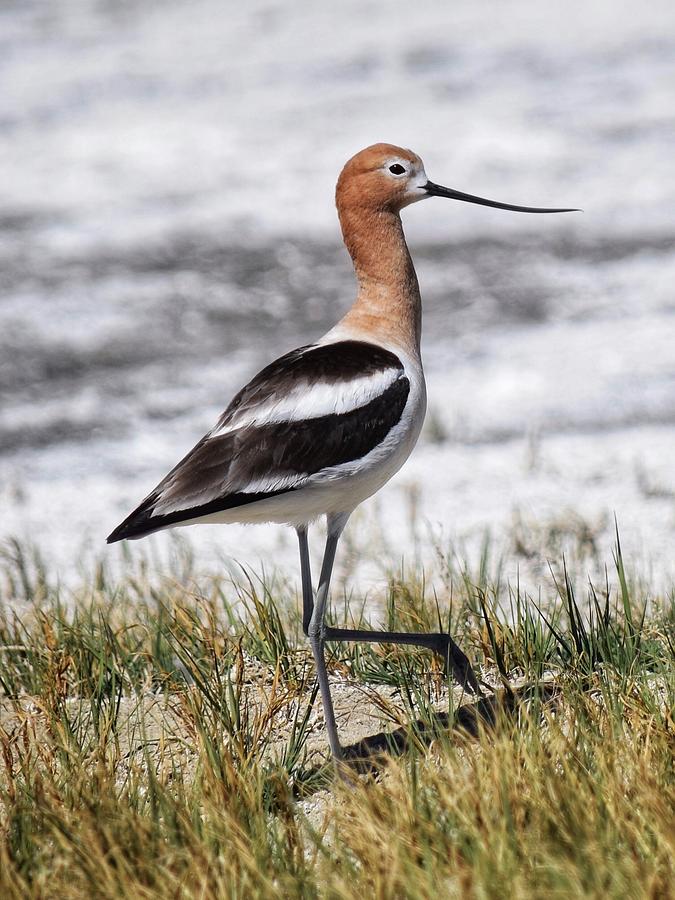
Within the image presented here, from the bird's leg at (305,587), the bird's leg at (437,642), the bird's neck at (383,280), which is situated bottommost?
the bird's leg at (437,642)

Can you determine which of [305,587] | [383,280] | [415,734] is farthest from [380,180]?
[415,734]

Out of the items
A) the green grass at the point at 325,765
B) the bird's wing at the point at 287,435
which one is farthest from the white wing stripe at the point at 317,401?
the green grass at the point at 325,765

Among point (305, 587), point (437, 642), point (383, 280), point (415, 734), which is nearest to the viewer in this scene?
point (415, 734)

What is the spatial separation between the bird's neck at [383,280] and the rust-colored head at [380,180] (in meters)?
0.03

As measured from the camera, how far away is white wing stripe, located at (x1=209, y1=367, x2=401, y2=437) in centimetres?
391

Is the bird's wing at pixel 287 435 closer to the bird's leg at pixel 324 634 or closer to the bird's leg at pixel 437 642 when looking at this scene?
the bird's leg at pixel 324 634

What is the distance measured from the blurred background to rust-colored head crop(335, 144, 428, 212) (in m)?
1.50

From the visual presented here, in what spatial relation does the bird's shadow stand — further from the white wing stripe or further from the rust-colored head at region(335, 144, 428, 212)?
the rust-colored head at region(335, 144, 428, 212)

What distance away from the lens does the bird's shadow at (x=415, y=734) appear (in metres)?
3.46

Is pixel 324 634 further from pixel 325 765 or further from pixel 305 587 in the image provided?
pixel 325 765

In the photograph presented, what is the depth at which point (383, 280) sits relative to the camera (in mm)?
4301

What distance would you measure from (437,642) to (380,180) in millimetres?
1520

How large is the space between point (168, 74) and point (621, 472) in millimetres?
8401

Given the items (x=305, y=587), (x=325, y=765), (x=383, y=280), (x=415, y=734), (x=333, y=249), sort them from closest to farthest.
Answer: (x=415, y=734)
(x=325, y=765)
(x=305, y=587)
(x=383, y=280)
(x=333, y=249)
